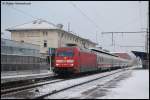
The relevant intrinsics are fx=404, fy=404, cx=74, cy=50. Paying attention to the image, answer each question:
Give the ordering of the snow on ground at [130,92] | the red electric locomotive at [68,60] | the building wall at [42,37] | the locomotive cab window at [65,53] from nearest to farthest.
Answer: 1. the snow on ground at [130,92]
2. the red electric locomotive at [68,60]
3. the locomotive cab window at [65,53]
4. the building wall at [42,37]

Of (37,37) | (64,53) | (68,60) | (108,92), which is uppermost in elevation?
(37,37)

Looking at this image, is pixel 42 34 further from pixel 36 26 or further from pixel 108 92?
pixel 108 92

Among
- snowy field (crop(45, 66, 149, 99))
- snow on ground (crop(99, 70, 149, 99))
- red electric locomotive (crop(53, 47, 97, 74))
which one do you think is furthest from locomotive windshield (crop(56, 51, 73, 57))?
snowy field (crop(45, 66, 149, 99))

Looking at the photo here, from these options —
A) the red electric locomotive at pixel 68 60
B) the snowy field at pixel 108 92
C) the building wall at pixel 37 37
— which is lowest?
the snowy field at pixel 108 92

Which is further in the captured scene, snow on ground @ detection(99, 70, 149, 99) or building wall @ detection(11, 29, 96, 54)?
building wall @ detection(11, 29, 96, 54)

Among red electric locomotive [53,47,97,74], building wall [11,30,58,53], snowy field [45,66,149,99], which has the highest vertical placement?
building wall [11,30,58,53]

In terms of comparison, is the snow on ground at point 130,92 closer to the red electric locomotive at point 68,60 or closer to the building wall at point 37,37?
the red electric locomotive at point 68,60

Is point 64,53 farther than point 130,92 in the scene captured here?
Yes

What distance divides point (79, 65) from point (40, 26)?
49613 mm

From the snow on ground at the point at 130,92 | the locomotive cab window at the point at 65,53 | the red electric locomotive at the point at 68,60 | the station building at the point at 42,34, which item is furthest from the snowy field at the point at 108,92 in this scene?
the station building at the point at 42,34

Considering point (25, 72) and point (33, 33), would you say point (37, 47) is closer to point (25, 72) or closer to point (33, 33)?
point (25, 72)

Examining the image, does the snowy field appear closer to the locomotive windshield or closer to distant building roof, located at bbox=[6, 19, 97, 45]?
the locomotive windshield

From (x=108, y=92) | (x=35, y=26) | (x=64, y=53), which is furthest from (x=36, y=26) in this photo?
(x=108, y=92)

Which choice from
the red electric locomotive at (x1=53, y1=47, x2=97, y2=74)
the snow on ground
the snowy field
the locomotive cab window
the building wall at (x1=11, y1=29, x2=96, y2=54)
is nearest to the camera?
the snow on ground
